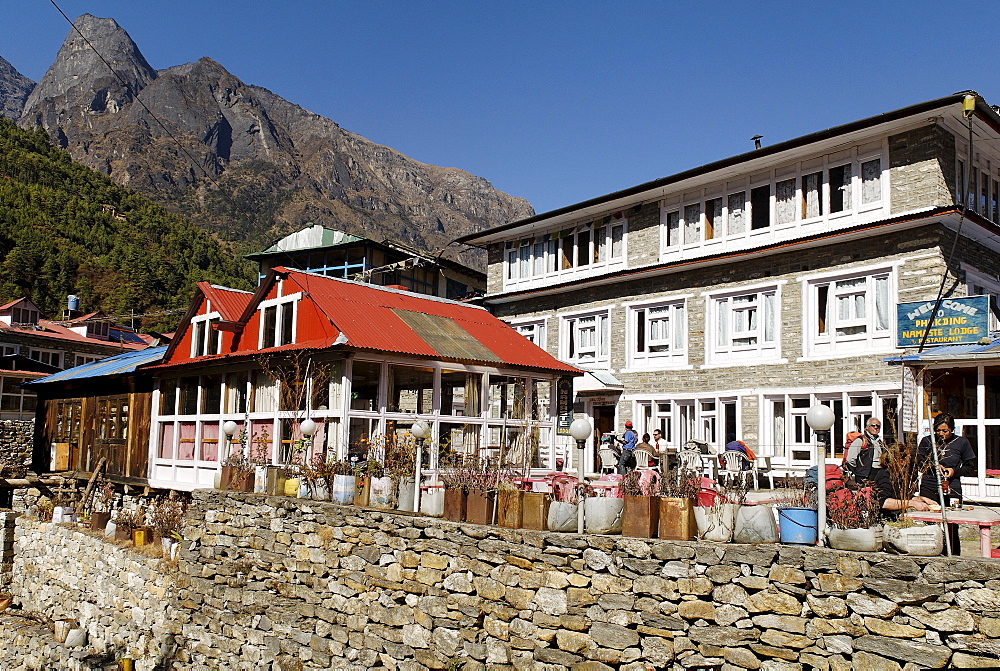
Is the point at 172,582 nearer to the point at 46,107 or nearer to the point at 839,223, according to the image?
the point at 839,223

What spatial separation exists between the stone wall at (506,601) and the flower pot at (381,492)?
0.39m

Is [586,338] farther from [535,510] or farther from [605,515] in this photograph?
[605,515]

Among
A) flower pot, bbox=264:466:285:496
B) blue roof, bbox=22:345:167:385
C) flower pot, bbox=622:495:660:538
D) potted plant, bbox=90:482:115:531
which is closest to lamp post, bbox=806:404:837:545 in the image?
flower pot, bbox=622:495:660:538

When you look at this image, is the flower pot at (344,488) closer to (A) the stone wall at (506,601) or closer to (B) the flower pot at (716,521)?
(A) the stone wall at (506,601)

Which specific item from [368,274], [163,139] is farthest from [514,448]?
[163,139]

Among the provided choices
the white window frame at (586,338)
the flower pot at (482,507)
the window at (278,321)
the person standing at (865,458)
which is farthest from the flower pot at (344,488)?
the white window frame at (586,338)

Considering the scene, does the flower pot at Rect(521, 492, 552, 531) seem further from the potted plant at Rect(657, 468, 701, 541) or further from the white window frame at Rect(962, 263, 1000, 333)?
the white window frame at Rect(962, 263, 1000, 333)

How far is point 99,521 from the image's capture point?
2200 centimetres

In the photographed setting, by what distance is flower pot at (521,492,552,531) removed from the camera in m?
10.6

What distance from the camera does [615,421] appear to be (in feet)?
79.7

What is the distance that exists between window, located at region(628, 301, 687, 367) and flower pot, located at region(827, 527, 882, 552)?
47.6 ft

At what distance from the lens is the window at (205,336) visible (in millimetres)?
21422

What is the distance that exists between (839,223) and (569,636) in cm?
1413

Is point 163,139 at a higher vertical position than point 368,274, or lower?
higher
